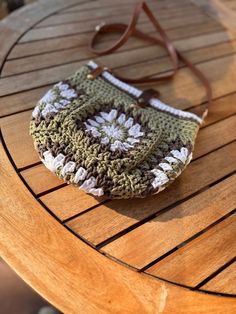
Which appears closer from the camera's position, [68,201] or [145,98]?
[68,201]

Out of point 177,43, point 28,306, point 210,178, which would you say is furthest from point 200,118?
point 28,306

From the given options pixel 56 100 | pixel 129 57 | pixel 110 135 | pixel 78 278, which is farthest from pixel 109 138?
pixel 129 57

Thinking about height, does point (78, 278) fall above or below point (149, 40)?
below

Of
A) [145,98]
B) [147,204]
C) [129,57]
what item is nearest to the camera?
[147,204]

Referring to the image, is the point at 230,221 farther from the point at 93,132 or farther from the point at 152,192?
the point at 93,132

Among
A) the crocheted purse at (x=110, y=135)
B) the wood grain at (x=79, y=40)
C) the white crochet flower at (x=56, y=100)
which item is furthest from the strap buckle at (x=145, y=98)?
the wood grain at (x=79, y=40)

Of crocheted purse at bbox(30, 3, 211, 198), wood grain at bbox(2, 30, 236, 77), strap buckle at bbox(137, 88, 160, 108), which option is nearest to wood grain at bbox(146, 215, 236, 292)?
crocheted purse at bbox(30, 3, 211, 198)

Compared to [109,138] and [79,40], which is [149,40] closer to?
[79,40]
